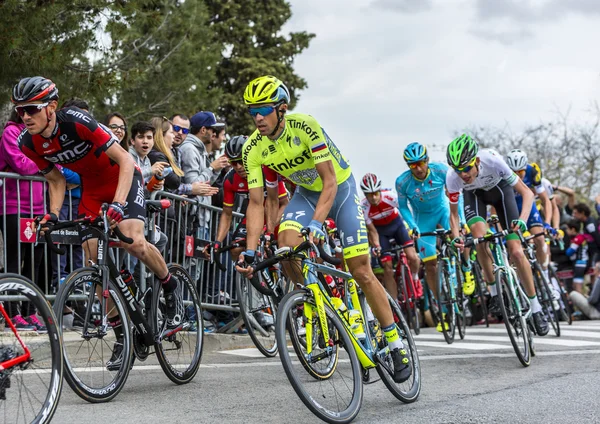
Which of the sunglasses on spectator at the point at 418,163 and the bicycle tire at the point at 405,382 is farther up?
the sunglasses on spectator at the point at 418,163

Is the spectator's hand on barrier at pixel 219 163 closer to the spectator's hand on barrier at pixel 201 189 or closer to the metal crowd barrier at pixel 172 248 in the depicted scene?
the metal crowd barrier at pixel 172 248

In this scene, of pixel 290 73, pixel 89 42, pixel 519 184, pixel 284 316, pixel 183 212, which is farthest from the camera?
pixel 290 73

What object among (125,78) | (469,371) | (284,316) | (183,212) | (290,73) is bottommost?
(469,371)

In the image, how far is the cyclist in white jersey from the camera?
8789 millimetres

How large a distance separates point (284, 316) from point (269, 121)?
1640 millimetres

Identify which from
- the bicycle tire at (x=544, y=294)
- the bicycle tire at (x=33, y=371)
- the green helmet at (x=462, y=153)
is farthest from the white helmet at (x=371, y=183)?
the bicycle tire at (x=33, y=371)

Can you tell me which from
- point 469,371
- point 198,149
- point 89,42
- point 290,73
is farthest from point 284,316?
point 290,73

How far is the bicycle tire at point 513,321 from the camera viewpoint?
7680 mm

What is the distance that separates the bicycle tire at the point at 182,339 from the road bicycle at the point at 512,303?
2884mm

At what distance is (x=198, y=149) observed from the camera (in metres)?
10.0

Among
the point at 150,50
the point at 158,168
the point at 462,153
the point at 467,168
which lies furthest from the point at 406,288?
the point at 150,50

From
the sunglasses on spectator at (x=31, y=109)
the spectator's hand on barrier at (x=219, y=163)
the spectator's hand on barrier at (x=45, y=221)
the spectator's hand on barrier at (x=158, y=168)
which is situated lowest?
the spectator's hand on barrier at (x=45, y=221)

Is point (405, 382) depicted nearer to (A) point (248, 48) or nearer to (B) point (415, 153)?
(B) point (415, 153)

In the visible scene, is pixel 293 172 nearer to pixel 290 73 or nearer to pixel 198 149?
pixel 198 149
